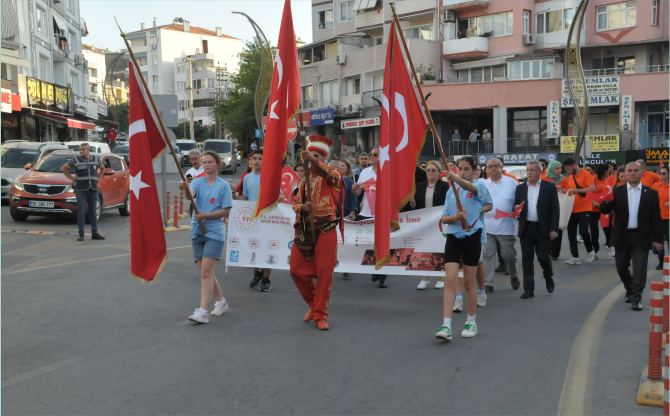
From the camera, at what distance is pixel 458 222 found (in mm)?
6867

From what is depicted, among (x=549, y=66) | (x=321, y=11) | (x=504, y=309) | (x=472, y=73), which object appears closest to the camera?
(x=504, y=309)

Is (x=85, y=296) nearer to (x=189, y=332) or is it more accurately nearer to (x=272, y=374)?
(x=189, y=332)

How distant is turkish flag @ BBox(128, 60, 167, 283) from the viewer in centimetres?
668

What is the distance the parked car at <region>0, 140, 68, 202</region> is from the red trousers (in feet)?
54.1

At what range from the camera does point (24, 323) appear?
7.11 meters

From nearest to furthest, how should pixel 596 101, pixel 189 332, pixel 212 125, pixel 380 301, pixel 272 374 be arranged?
1. pixel 272 374
2. pixel 189 332
3. pixel 380 301
4. pixel 596 101
5. pixel 212 125

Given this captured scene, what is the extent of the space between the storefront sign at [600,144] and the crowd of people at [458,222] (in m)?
21.1

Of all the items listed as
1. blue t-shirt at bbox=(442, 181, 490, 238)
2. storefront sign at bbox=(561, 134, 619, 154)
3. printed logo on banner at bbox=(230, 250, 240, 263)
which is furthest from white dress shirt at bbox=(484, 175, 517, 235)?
storefront sign at bbox=(561, 134, 619, 154)

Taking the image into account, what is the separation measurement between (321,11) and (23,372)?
58.3m

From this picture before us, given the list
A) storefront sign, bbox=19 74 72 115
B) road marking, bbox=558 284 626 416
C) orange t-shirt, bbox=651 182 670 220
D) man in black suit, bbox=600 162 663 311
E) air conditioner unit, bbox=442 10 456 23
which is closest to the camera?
road marking, bbox=558 284 626 416

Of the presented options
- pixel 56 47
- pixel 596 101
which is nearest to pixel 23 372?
pixel 596 101

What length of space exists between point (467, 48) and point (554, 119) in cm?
863

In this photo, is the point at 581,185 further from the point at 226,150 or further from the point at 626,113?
the point at 226,150

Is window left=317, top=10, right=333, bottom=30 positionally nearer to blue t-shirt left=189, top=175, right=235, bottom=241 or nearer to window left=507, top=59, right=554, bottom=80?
window left=507, top=59, right=554, bottom=80
